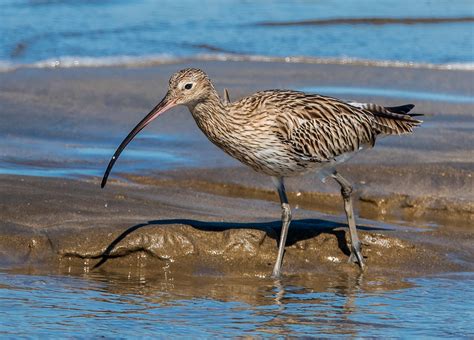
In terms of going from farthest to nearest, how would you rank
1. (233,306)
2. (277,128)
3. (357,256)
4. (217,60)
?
(217,60) < (357,256) < (277,128) < (233,306)

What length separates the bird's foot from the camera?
7.86 metres

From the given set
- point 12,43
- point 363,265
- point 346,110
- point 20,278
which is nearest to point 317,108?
point 346,110

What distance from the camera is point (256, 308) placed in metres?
6.92

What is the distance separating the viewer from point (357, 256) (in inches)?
310

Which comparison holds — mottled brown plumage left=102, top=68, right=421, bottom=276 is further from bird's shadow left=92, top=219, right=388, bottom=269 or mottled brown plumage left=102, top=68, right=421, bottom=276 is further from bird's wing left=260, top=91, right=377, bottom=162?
bird's shadow left=92, top=219, right=388, bottom=269

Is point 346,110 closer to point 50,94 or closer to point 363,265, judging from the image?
point 363,265

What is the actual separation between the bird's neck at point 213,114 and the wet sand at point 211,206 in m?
0.70

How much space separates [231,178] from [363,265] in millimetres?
2215

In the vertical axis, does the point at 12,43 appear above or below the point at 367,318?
above

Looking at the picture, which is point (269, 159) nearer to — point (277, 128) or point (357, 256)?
point (277, 128)

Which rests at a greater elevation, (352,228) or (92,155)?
(92,155)

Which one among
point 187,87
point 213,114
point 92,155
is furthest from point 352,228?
point 92,155

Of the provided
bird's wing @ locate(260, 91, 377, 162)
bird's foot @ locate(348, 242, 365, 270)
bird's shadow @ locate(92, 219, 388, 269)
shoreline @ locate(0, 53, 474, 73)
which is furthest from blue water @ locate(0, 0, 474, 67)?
bird's foot @ locate(348, 242, 365, 270)

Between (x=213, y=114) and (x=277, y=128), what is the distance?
43 cm
